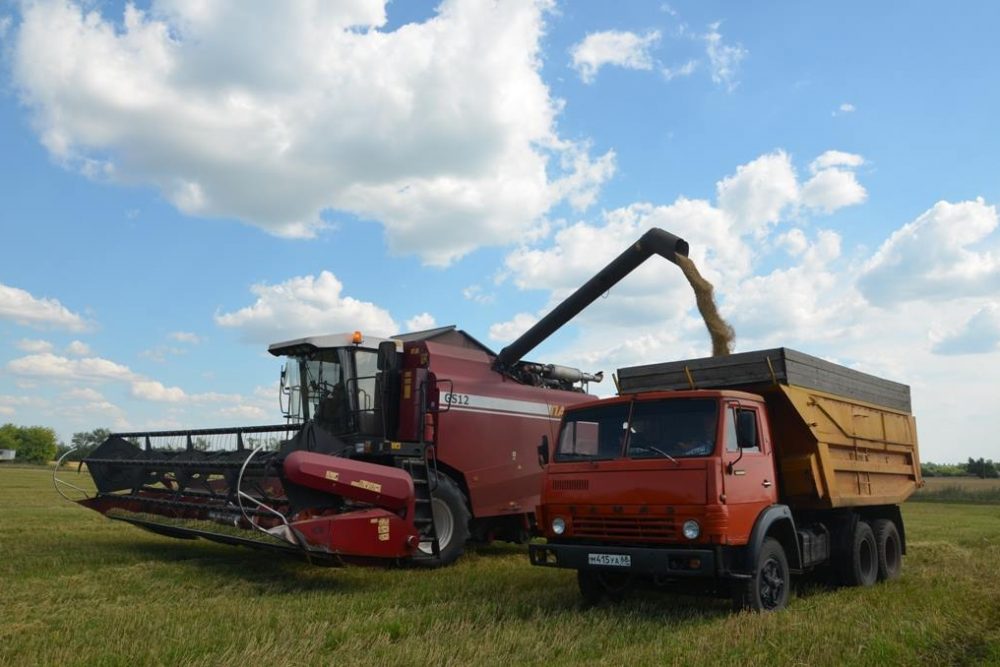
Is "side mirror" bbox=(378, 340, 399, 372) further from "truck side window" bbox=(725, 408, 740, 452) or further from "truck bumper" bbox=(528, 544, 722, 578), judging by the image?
"truck side window" bbox=(725, 408, 740, 452)

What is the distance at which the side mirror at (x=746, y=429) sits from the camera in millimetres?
7434

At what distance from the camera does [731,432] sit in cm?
734

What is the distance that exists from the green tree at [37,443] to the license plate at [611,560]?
382ft

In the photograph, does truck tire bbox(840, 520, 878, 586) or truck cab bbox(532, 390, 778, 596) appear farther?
truck tire bbox(840, 520, 878, 586)

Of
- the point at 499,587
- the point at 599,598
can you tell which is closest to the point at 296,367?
the point at 499,587

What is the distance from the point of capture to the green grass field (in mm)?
5453

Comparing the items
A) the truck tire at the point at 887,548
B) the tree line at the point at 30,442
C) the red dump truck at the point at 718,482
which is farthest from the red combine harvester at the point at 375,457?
the tree line at the point at 30,442

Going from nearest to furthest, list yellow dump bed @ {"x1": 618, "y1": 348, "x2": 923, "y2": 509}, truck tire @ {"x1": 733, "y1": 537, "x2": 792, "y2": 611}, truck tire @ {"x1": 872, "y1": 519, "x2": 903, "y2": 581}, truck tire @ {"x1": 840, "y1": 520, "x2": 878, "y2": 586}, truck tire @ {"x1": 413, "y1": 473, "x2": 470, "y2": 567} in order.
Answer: truck tire @ {"x1": 733, "y1": 537, "x2": 792, "y2": 611} → yellow dump bed @ {"x1": 618, "y1": 348, "x2": 923, "y2": 509} → truck tire @ {"x1": 840, "y1": 520, "x2": 878, "y2": 586} → truck tire @ {"x1": 872, "y1": 519, "x2": 903, "y2": 581} → truck tire @ {"x1": 413, "y1": 473, "x2": 470, "y2": 567}

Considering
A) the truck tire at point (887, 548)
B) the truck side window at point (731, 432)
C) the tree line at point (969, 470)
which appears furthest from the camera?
the tree line at point (969, 470)

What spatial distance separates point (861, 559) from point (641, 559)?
12.8 ft

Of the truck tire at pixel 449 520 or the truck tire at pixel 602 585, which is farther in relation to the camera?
the truck tire at pixel 449 520

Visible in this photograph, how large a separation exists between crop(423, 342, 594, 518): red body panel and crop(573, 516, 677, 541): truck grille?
143 inches

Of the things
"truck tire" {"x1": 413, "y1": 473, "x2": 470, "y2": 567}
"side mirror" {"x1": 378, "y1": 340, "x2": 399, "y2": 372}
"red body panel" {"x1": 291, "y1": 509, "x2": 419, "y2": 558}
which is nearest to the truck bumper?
"red body panel" {"x1": 291, "y1": 509, "x2": 419, "y2": 558}

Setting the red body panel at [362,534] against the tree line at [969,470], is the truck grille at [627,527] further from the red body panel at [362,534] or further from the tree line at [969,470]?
the tree line at [969,470]
